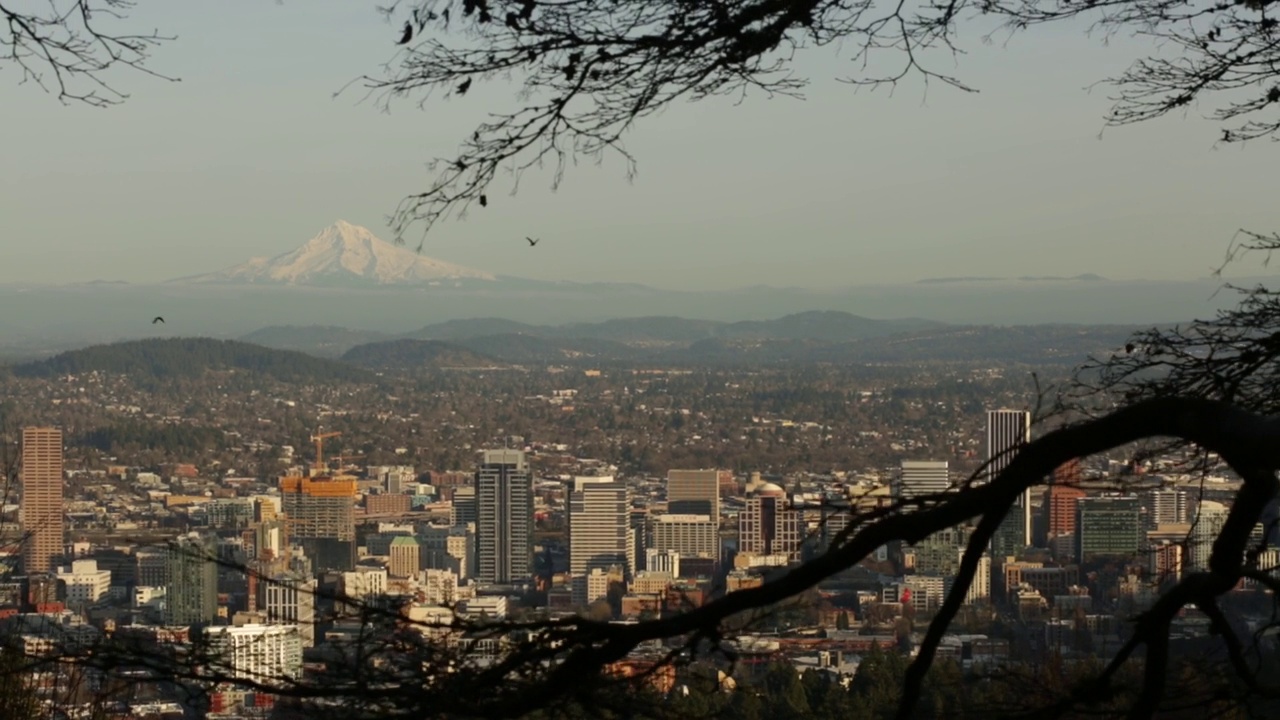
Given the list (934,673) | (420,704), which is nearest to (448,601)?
(420,704)

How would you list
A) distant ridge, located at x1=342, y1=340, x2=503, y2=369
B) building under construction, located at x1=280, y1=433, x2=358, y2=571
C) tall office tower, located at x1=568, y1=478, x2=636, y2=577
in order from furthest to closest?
distant ridge, located at x1=342, y1=340, x2=503, y2=369 < tall office tower, located at x1=568, y1=478, x2=636, y2=577 < building under construction, located at x1=280, y1=433, x2=358, y2=571

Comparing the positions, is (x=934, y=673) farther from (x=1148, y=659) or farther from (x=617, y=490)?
(x=617, y=490)

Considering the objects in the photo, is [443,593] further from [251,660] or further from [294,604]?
[294,604]

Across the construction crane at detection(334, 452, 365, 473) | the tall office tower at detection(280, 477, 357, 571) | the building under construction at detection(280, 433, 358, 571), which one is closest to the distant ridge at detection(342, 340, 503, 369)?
the construction crane at detection(334, 452, 365, 473)

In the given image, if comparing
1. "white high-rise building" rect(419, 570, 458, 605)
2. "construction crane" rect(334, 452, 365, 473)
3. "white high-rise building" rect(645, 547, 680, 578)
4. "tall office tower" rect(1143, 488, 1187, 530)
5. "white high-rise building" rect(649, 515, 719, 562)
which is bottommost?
"construction crane" rect(334, 452, 365, 473)

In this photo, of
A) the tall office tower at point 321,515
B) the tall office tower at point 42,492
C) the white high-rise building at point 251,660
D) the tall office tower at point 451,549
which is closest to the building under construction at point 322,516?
the tall office tower at point 321,515

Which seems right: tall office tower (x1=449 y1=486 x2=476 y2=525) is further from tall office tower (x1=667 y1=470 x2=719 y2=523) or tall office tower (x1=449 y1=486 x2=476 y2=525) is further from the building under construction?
tall office tower (x1=667 y1=470 x2=719 y2=523)
